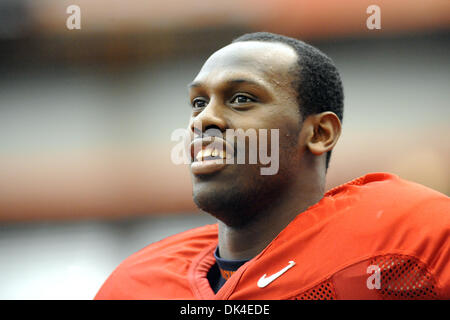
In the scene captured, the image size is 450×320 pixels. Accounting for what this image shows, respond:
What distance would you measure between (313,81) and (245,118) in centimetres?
28

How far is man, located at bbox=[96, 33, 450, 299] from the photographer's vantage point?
1.26m

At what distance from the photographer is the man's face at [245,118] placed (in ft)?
4.75

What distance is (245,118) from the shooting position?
57.9 inches

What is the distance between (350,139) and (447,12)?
3.97 feet

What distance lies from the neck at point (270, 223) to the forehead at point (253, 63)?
0.33 metres

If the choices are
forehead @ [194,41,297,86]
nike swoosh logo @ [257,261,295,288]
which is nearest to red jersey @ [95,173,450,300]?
nike swoosh logo @ [257,261,295,288]

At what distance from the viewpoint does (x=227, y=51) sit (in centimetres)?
158

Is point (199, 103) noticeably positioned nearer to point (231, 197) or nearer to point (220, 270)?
point (231, 197)

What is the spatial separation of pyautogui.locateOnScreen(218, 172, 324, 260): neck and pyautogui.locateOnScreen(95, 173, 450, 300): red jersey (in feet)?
0.15

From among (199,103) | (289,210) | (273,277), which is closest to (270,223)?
(289,210)

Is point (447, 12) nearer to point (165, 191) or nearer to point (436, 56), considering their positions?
point (436, 56)

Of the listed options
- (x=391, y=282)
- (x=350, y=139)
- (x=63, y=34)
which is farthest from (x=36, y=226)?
(x=391, y=282)

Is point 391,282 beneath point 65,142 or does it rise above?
above
